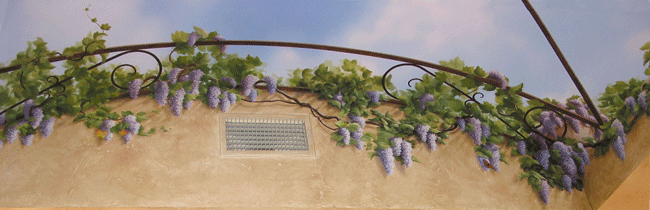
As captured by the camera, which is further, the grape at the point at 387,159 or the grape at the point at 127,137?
the grape at the point at 387,159

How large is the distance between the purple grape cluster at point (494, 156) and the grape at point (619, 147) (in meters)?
0.55

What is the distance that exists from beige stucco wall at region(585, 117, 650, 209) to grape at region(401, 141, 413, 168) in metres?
0.98

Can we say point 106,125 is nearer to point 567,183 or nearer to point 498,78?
point 498,78

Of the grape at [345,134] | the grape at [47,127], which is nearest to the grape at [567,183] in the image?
the grape at [345,134]

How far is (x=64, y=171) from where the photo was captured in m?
2.04

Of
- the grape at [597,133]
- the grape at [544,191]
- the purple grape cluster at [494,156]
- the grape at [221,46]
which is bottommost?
the grape at [544,191]

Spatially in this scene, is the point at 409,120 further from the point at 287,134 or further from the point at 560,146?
the point at 560,146

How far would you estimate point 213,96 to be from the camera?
7.72 ft

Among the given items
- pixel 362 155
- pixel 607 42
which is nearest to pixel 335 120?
pixel 362 155

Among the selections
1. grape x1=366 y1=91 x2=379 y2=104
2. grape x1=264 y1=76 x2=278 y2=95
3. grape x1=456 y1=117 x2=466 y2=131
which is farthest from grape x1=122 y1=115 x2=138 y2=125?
grape x1=456 y1=117 x2=466 y2=131

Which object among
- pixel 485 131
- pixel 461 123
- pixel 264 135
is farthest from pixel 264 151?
pixel 485 131

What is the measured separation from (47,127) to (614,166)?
2.58m

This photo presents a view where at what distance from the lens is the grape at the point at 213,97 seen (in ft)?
7.70

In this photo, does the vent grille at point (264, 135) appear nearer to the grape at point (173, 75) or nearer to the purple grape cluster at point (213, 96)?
the purple grape cluster at point (213, 96)
